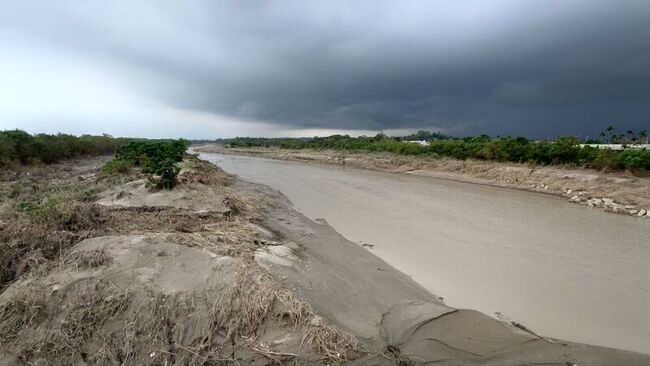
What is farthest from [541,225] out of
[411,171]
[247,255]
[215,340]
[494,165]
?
[411,171]

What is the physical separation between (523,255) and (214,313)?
7805 millimetres

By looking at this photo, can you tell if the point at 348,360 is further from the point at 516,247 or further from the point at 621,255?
the point at 621,255

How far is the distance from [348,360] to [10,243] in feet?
18.0

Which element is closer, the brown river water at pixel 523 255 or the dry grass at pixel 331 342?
the dry grass at pixel 331 342

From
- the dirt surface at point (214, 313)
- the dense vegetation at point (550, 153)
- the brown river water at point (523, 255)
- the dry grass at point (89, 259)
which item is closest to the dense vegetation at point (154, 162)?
the dirt surface at point (214, 313)

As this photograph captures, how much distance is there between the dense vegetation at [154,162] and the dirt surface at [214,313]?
4.67 m

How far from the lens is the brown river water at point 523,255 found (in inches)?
230

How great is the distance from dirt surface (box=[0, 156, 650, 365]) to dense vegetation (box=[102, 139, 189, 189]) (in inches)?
184

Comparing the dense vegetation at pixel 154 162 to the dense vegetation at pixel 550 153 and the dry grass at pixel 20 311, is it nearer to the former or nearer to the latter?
the dry grass at pixel 20 311

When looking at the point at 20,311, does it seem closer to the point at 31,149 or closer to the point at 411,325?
the point at 411,325

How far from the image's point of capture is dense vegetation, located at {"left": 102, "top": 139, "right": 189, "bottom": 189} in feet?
37.6

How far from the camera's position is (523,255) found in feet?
29.3

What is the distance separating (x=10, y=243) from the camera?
554 cm

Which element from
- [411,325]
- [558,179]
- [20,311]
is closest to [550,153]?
[558,179]
